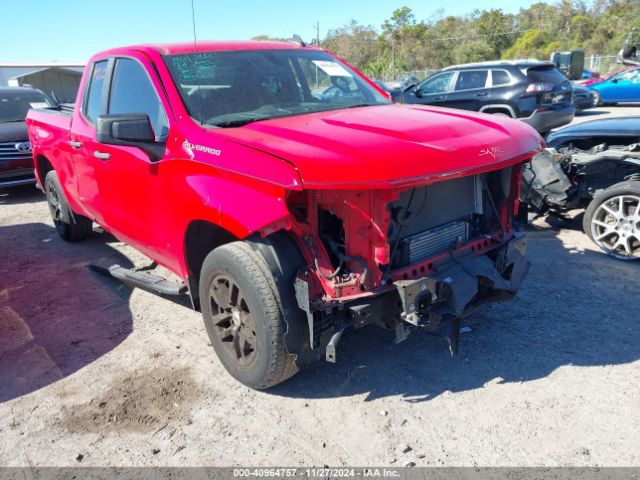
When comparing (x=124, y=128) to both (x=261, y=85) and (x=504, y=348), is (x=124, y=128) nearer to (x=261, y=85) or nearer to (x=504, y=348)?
(x=261, y=85)

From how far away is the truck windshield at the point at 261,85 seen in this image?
136 inches

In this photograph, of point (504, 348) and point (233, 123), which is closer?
point (233, 123)

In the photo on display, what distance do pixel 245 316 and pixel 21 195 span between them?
8288 millimetres

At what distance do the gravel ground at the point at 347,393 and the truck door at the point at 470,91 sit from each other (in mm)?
7000

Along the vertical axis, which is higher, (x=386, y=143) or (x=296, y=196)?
(x=386, y=143)

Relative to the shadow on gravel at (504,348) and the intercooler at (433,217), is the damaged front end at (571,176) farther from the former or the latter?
the intercooler at (433,217)

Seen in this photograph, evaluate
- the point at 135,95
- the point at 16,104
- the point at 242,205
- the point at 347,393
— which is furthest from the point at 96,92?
the point at 16,104

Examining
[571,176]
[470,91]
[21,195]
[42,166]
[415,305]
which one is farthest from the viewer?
[470,91]

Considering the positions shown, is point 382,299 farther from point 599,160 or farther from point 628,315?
point 599,160

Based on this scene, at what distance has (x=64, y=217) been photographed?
610 centimetres

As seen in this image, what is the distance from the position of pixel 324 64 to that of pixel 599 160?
→ 307 cm

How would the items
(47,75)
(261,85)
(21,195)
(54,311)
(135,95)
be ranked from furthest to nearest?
(47,75) < (21,195) < (54,311) < (135,95) < (261,85)

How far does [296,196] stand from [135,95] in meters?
1.89

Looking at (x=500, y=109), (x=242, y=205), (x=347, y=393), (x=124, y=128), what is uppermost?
(x=124, y=128)
